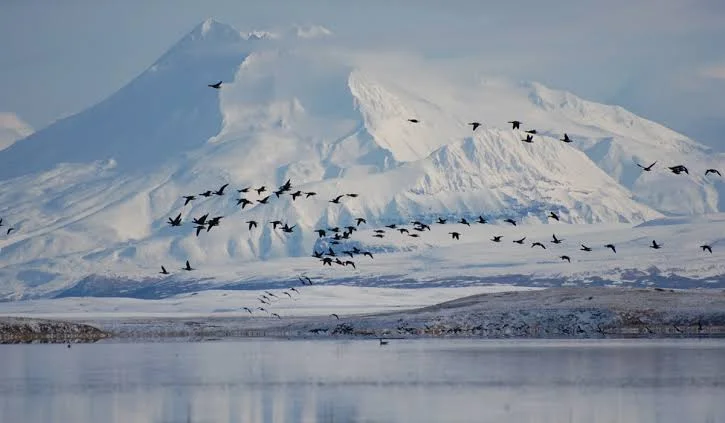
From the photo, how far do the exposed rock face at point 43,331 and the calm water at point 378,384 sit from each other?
70.9ft

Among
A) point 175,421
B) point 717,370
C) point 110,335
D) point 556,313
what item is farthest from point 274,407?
point 110,335

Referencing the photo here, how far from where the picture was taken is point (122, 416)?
176 ft

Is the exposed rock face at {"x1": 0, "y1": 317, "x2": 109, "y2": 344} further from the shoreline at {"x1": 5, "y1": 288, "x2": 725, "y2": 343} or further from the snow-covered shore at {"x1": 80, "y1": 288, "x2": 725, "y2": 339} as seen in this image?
the snow-covered shore at {"x1": 80, "y1": 288, "x2": 725, "y2": 339}

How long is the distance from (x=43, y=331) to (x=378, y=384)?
53.0 metres

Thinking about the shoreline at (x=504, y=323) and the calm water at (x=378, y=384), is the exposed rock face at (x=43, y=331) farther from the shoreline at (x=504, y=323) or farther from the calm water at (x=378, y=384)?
the calm water at (x=378, y=384)

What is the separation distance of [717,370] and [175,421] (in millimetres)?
23563

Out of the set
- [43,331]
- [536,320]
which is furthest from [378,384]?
[43,331]

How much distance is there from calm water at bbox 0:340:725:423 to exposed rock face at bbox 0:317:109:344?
21.6 m

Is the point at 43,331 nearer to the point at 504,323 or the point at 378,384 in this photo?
the point at 504,323

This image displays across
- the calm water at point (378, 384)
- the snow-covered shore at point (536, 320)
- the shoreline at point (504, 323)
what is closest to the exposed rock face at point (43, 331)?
the shoreline at point (504, 323)

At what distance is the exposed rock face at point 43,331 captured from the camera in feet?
355

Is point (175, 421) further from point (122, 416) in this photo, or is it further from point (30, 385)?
point (30, 385)

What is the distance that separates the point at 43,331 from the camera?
112 meters

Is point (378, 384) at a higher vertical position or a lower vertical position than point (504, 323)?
lower
